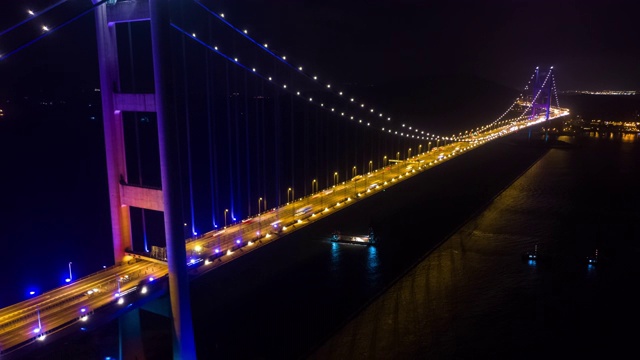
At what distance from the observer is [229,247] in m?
8.79

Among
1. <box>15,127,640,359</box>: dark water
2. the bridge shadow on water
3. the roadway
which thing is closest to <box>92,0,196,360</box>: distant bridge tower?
the roadway

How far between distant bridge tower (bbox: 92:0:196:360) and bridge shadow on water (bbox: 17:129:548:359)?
137cm

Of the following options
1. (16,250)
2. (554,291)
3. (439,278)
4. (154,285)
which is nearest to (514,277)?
(554,291)

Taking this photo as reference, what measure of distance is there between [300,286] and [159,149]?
6.31 metres

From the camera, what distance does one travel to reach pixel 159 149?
20.9 ft

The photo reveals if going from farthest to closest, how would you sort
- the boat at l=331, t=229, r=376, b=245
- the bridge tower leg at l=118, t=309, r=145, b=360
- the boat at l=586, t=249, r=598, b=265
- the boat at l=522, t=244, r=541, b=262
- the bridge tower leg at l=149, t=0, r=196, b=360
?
the boat at l=331, t=229, r=376, b=245, the boat at l=522, t=244, r=541, b=262, the boat at l=586, t=249, r=598, b=265, the bridge tower leg at l=118, t=309, r=145, b=360, the bridge tower leg at l=149, t=0, r=196, b=360

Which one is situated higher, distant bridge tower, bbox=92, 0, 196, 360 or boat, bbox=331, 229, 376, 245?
distant bridge tower, bbox=92, 0, 196, 360

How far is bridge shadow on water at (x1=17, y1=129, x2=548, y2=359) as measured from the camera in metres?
9.19

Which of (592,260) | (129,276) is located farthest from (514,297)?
(129,276)

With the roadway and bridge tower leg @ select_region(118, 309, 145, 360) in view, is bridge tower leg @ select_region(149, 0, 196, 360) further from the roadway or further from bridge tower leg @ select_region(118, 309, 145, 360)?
bridge tower leg @ select_region(118, 309, 145, 360)

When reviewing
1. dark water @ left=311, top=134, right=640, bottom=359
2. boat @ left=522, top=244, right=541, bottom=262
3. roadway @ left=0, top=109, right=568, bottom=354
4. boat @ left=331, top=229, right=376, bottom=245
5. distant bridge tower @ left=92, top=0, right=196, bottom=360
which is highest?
distant bridge tower @ left=92, top=0, right=196, bottom=360

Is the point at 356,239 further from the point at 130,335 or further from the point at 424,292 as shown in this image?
the point at 130,335

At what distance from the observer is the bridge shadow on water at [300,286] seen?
9.19m

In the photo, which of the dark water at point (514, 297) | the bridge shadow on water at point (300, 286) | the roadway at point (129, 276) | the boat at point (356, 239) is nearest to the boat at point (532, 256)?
the dark water at point (514, 297)
